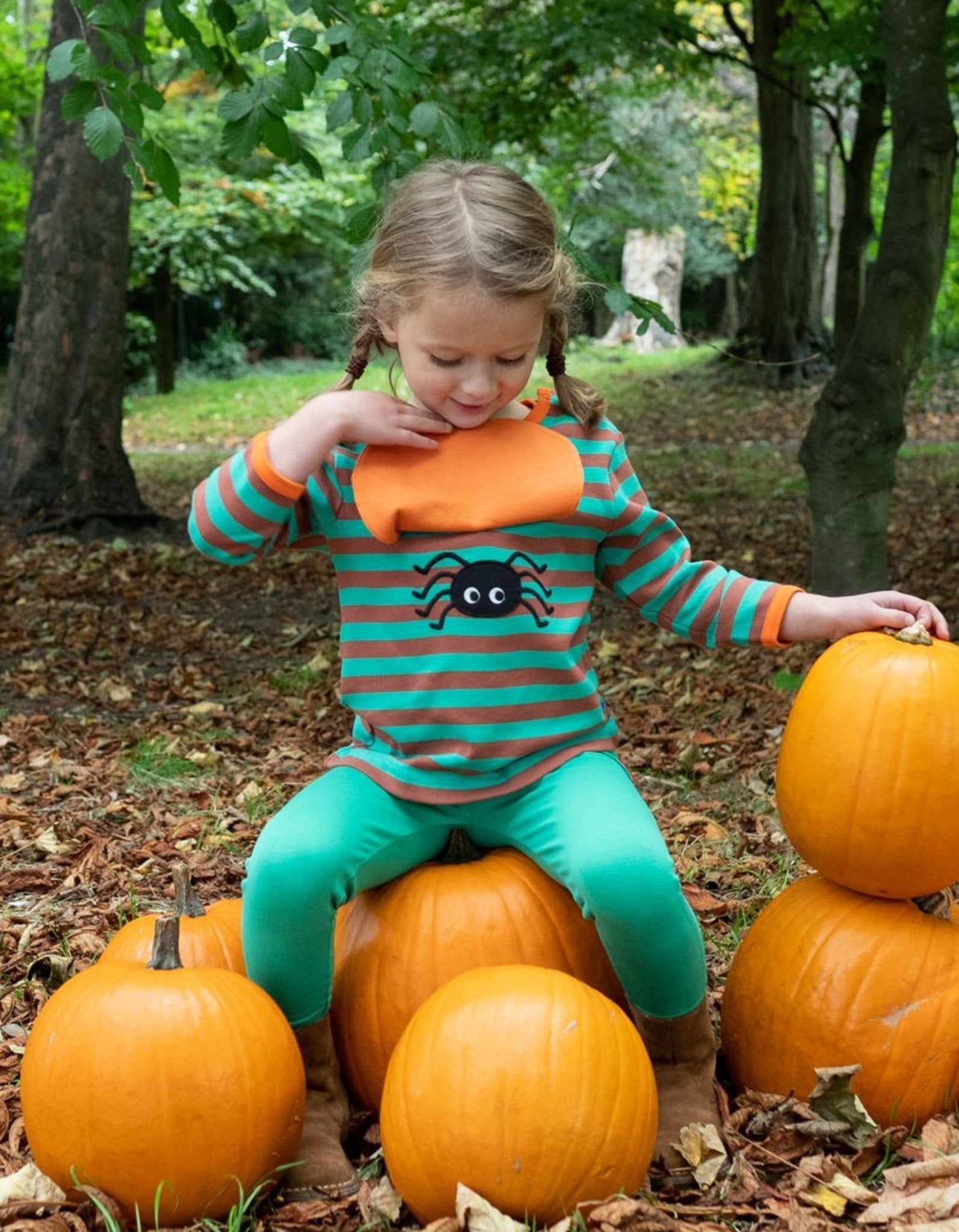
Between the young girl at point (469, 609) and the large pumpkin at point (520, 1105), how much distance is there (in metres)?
0.23

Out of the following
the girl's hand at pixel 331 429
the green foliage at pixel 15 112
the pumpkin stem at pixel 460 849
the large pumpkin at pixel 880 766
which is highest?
the green foliage at pixel 15 112

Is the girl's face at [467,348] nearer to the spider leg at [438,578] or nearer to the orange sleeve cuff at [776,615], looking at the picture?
the spider leg at [438,578]

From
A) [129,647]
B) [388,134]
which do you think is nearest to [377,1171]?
[388,134]

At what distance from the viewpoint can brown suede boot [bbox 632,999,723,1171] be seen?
2.43 meters

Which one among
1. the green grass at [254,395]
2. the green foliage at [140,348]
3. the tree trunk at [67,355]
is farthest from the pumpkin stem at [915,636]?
the green foliage at [140,348]

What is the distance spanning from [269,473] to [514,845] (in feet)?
2.74

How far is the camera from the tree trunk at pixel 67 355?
371 inches

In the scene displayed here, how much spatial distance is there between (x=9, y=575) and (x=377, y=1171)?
6.51 metres

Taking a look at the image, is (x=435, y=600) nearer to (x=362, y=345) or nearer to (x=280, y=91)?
(x=362, y=345)

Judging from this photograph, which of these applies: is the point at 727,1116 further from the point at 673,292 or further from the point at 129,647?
the point at 673,292

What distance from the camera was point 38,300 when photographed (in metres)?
9.55

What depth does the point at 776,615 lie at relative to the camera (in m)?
2.62

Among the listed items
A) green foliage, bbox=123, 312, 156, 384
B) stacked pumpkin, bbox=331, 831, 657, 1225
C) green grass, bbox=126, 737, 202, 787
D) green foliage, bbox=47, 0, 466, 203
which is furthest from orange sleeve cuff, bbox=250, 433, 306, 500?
green foliage, bbox=123, 312, 156, 384

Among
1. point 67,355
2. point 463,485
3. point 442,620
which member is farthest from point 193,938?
point 67,355
